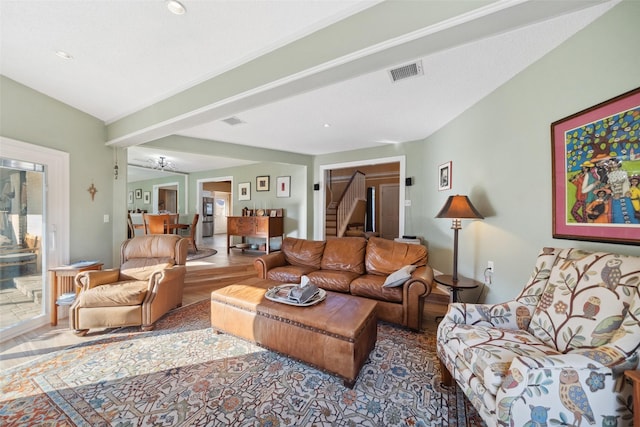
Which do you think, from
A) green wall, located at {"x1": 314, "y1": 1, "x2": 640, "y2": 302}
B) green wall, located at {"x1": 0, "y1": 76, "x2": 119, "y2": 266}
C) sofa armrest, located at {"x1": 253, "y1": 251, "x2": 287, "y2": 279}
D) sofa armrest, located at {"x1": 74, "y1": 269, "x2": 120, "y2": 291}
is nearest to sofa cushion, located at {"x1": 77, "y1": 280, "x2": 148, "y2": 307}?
sofa armrest, located at {"x1": 74, "y1": 269, "x2": 120, "y2": 291}

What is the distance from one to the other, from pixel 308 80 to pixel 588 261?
7.00ft

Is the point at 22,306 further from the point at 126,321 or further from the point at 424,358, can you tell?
the point at 424,358

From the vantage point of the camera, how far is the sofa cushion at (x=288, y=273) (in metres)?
3.17

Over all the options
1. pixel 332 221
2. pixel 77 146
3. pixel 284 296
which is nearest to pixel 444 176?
pixel 284 296

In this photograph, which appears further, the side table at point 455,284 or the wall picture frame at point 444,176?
the wall picture frame at point 444,176

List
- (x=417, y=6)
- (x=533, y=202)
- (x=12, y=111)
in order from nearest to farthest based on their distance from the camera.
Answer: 1. (x=417, y=6)
2. (x=533, y=202)
3. (x=12, y=111)

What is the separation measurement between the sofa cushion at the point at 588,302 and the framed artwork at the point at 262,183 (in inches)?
225

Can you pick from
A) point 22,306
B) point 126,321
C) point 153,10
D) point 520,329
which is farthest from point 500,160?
point 22,306

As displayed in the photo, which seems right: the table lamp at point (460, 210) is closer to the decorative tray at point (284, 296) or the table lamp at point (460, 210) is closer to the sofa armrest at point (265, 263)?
the decorative tray at point (284, 296)

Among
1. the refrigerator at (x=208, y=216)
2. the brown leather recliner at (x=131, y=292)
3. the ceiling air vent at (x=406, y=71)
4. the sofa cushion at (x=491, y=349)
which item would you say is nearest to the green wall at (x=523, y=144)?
the sofa cushion at (x=491, y=349)

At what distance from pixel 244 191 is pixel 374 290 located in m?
5.10

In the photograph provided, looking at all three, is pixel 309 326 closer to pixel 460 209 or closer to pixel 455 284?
pixel 455 284

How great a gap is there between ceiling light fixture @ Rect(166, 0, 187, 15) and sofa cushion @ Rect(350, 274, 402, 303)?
9.23ft

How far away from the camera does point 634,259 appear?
1210 millimetres
